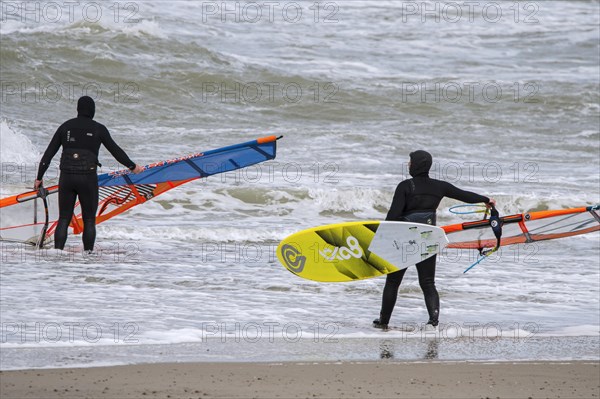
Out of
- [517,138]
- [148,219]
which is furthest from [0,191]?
[517,138]

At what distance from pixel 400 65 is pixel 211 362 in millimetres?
16885

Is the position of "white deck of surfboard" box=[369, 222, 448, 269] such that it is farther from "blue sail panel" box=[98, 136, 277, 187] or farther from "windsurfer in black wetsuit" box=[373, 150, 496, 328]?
"blue sail panel" box=[98, 136, 277, 187]

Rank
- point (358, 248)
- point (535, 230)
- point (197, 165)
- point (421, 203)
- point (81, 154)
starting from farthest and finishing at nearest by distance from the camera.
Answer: point (197, 165), point (81, 154), point (535, 230), point (358, 248), point (421, 203)

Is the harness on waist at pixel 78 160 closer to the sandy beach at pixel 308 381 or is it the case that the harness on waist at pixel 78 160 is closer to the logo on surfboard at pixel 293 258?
the logo on surfboard at pixel 293 258

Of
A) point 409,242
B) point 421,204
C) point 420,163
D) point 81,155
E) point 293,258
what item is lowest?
point 293,258

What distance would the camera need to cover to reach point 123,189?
9.49m

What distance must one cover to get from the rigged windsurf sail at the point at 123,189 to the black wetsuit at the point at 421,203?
2741 mm

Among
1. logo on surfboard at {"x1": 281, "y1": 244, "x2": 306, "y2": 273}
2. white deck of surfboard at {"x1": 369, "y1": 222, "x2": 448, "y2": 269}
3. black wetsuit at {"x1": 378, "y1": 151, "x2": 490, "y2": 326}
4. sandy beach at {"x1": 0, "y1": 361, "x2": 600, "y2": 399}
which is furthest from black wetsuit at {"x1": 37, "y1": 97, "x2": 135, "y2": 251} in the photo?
sandy beach at {"x1": 0, "y1": 361, "x2": 600, "y2": 399}

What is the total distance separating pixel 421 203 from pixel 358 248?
1.98 ft

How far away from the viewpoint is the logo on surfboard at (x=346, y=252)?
6.81 meters

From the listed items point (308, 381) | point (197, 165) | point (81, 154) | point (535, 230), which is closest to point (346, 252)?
point (535, 230)

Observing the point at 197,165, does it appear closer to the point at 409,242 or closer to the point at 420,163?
the point at 409,242

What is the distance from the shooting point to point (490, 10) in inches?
1053

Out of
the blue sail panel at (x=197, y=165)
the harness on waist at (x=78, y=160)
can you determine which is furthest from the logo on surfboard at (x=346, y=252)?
the blue sail panel at (x=197, y=165)
